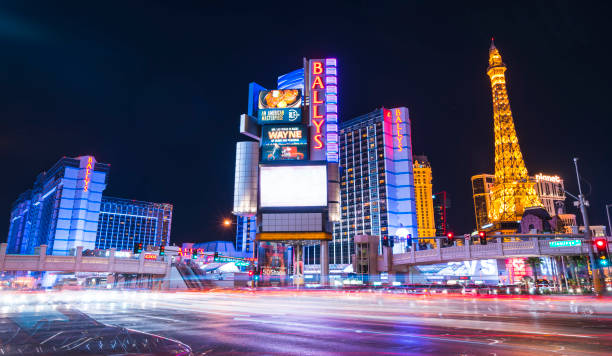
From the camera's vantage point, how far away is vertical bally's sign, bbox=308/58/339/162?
240 feet

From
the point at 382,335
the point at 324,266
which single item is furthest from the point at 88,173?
the point at 382,335

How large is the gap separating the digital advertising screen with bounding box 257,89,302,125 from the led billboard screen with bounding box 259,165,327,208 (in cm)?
1078

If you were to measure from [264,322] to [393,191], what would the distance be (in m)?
138

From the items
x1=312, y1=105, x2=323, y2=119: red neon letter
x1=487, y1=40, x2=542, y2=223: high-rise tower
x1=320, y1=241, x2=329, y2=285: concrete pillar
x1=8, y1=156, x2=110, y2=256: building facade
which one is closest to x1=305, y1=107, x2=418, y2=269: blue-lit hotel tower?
x1=487, y1=40, x2=542, y2=223: high-rise tower

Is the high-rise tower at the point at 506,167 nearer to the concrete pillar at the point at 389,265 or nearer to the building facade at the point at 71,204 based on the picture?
the concrete pillar at the point at 389,265

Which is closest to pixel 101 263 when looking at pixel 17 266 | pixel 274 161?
pixel 17 266

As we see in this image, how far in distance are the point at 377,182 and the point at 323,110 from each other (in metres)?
80.6

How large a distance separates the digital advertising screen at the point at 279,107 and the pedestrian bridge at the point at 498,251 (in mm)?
38024

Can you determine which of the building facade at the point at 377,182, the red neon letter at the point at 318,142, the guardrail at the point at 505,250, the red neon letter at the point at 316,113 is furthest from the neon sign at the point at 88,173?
the guardrail at the point at 505,250

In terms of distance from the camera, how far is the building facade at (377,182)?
146 m

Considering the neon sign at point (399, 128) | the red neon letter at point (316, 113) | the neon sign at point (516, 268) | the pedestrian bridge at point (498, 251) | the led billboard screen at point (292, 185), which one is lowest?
the neon sign at point (516, 268)

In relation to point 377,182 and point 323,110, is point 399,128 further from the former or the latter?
point 323,110

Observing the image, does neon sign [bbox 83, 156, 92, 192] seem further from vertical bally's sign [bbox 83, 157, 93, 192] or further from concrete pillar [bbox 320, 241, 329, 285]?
concrete pillar [bbox 320, 241, 329, 285]

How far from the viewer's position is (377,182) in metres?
151
